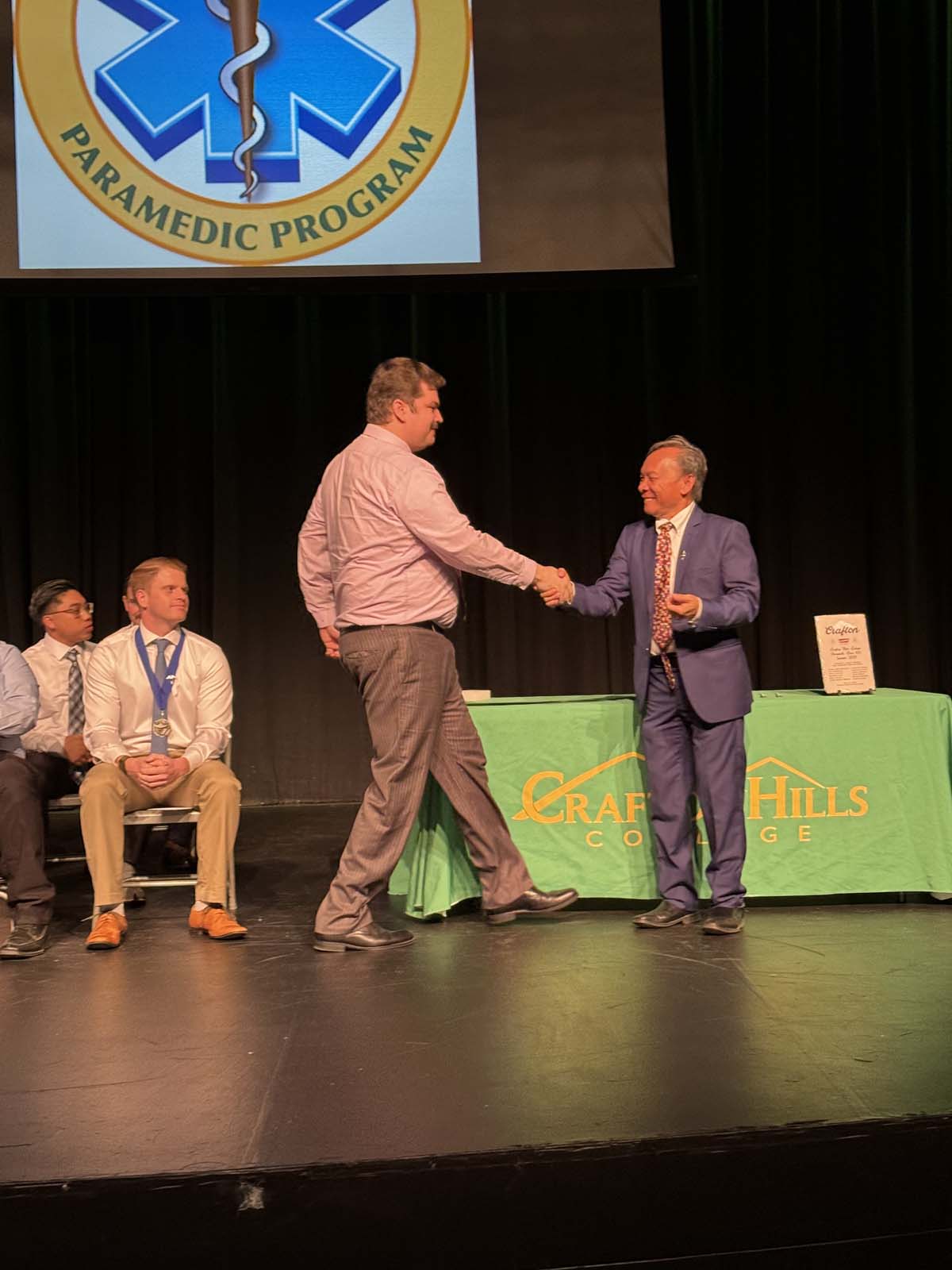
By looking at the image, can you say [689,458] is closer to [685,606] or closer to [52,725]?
[685,606]

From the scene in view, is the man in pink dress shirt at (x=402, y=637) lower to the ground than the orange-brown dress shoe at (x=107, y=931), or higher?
higher

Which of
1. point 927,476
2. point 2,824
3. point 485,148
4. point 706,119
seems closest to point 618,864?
point 2,824

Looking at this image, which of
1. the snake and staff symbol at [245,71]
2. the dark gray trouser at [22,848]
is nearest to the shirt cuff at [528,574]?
the dark gray trouser at [22,848]

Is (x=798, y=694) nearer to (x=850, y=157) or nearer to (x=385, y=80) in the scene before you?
(x=385, y=80)

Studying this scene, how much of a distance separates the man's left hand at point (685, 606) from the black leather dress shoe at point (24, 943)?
2.05 m

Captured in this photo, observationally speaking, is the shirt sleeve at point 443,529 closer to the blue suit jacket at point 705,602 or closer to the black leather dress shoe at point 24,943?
the blue suit jacket at point 705,602

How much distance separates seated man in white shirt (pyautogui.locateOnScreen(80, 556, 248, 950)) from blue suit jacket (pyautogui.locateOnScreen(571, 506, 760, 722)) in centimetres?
122

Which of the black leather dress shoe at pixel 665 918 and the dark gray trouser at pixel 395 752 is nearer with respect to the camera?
the dark gray trouser at pixel 395 752

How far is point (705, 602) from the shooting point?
364 cm

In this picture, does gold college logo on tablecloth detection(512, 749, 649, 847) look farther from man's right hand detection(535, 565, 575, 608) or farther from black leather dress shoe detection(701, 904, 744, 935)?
man's right hand detection(535, 565, 575, 608)

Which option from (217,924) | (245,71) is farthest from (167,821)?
(245,71)

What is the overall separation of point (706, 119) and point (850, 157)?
2.49 ft

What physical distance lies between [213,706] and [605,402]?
122 inches

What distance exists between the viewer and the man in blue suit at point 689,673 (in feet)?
12.1
